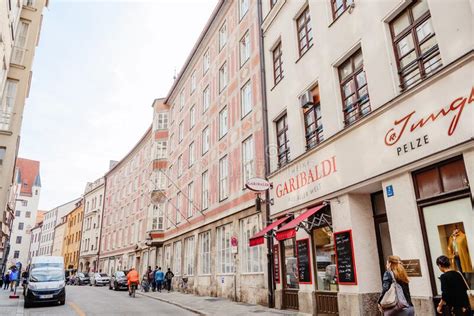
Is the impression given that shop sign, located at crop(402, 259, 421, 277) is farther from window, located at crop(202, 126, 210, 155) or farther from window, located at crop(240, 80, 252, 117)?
window, located at crop(202, 126, 210, 155)

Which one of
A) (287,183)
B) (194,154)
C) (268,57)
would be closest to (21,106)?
(194,154)

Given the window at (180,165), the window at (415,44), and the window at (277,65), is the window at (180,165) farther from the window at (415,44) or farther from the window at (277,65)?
the window at (415,44)

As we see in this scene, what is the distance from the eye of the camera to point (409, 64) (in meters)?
8.73

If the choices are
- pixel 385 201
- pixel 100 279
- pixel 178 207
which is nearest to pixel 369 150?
pixel 385 201

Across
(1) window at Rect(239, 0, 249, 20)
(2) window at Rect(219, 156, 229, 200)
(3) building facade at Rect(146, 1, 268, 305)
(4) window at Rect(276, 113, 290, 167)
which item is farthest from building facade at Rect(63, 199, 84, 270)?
(4) window at Rect(276, 113, 290, 167)

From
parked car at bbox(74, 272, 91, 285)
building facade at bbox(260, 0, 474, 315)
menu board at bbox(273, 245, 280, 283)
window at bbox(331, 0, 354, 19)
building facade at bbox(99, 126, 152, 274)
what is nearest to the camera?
building facade at bbox(260, 0, 474, 315)

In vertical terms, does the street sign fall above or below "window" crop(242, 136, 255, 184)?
below

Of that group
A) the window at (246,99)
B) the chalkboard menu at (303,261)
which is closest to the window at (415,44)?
the chalkboard menu at (303,261)

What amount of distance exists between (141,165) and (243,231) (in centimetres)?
2738

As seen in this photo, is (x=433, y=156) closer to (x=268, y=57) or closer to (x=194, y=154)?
(x=268, y=57)

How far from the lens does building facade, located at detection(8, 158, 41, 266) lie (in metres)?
90.8

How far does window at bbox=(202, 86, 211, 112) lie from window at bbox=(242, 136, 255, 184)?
6758 mm

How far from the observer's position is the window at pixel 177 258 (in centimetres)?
2631

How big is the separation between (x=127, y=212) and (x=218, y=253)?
2706cm
